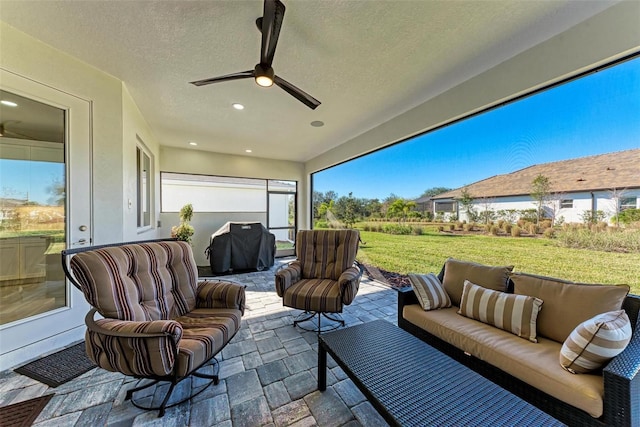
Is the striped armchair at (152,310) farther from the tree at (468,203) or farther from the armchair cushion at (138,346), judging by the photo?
the tree at (468,203)

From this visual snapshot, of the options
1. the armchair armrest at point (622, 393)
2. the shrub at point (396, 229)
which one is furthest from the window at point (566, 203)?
the shrub at point (396, 229)

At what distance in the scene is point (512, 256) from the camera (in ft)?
8.23

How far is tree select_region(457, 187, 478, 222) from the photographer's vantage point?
2.89 meters

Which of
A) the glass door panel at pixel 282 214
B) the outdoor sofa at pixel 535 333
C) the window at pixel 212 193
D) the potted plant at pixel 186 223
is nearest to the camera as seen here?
the outdoor sofa at pixel 535 333

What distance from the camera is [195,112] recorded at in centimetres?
348

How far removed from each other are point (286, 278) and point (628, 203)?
302cm

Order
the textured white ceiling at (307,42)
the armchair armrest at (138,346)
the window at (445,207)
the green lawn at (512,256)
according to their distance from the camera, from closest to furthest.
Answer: the armchair armrest at (138,346)
the textured white ceiling at (307,42)
the green lawn at (512,256)
the window at (445,207)

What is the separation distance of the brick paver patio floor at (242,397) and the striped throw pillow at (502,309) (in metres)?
1.10

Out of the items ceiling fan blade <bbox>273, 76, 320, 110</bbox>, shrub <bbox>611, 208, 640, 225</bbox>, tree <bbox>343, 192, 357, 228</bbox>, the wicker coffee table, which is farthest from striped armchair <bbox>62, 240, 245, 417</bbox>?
tree <bbox>343, 192, 357, 228</bbox>

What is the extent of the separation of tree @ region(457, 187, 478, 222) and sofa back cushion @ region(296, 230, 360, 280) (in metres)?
1.41

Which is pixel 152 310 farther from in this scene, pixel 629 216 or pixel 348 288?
pixel 629 216

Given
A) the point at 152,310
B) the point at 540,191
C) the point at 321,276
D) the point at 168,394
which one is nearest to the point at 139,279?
the point at 152,310

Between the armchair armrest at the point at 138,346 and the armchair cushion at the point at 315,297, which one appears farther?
the armchair cushion at the point at 315,297

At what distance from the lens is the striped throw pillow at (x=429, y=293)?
2.08 metres
